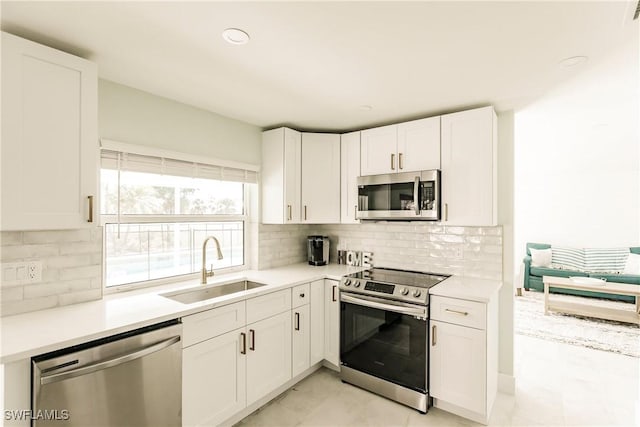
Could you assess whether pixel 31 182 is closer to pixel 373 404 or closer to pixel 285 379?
pixel 285 379

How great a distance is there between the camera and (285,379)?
8.44ft

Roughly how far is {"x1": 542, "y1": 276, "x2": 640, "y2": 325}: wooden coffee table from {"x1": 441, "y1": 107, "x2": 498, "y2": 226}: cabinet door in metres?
3.16

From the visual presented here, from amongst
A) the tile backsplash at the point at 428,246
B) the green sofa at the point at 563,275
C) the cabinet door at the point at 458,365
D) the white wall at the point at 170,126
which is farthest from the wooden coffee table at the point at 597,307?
the white wall at the point at 170,126

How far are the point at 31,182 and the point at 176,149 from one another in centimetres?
106

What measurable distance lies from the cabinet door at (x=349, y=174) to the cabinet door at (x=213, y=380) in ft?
5.12

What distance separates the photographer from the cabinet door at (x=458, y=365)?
2.21 meters

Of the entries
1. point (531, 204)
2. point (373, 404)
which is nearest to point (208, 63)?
point (373, 404)

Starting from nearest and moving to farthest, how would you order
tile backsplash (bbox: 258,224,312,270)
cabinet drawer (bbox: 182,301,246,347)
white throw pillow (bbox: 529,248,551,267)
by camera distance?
cabinet drawer (bbox: 182,301,246,347), tile backsplash (bbox: 258,224,312,270), white throw pillow (bbox: 529,248,551,267)

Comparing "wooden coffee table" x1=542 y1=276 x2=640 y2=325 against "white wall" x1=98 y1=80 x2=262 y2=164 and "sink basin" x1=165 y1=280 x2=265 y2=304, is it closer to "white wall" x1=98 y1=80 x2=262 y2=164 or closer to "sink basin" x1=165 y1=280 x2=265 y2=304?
"sink basin" x1=165 y1=280 x2=265 y2=304

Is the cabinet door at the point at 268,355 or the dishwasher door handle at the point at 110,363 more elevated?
the dishwasher door handle at the point at 110,363

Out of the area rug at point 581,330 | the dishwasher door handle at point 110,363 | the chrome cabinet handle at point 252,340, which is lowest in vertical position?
the area rug at point 581,330

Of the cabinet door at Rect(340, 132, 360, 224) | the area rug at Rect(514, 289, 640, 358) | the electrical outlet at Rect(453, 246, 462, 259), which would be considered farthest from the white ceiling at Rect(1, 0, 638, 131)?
the area rug at Rect(514, 289, 640, 358)

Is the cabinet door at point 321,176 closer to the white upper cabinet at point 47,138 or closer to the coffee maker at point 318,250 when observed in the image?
the coffee maker at point 318,250

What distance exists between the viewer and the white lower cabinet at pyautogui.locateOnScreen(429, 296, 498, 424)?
2.21 m
